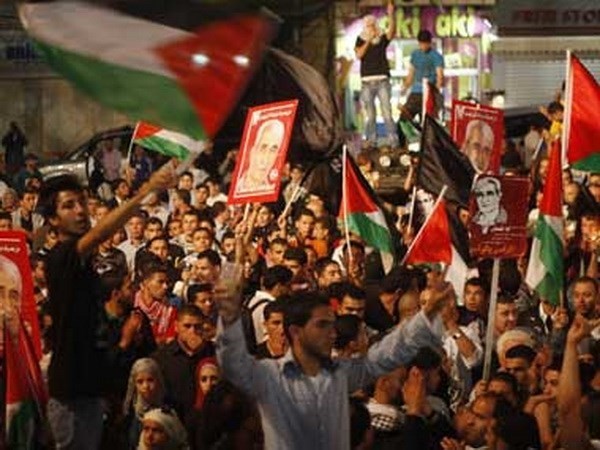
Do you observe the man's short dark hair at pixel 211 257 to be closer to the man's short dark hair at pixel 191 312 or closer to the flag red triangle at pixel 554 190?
the flag red triangle at pixel 554 190

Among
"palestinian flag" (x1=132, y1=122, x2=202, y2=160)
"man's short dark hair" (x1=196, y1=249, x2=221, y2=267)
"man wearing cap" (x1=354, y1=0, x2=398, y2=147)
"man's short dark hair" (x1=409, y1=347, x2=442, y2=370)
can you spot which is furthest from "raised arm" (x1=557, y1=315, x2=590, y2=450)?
"man wearing cap" (x1=354, y1=0, x2=398, y2=147)

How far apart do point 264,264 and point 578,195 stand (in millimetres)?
2848

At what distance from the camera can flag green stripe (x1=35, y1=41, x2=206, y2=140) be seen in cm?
829

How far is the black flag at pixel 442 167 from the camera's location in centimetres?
1552

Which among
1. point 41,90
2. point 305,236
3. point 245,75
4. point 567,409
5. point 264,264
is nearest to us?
point 245,75

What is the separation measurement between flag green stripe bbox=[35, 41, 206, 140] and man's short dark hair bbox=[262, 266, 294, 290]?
16.2 feet

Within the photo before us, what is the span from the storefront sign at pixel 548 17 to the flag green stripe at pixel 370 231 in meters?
20.2

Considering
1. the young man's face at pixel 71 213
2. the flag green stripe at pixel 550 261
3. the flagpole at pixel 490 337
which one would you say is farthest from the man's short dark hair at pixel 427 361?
the flag green stripe at pixel 550 261

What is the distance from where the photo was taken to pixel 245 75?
8.23 meters

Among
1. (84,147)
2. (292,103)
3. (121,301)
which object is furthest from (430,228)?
(84,147)

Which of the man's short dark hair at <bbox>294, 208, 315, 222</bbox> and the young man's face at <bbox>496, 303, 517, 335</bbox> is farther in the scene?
A: the man's short dark hair at <bbox>294, 208, 315, 222</bbox>

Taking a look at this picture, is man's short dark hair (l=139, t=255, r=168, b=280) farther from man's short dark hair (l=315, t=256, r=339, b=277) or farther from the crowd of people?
man's short dark hair (l=315, t=256, r=339, b=277)

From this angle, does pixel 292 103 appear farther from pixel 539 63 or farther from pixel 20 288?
pixel 539 63

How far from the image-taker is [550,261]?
13.5 meters
